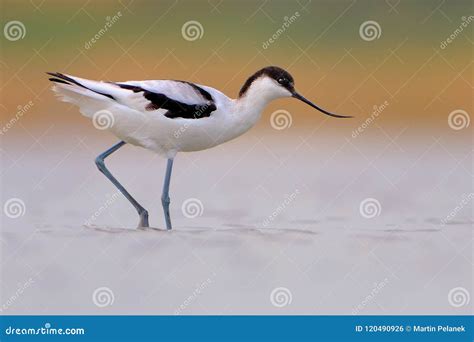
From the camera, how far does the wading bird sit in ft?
34.4

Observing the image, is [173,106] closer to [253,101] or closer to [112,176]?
[253,101]

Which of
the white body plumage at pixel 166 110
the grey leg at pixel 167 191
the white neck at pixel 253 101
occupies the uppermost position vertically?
the white neck at pixel 253 101

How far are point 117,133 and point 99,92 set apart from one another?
0.42 m

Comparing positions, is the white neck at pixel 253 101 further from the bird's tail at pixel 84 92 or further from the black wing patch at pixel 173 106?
the bird's tail at pixel 84 92

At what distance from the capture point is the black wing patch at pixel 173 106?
34.5 ft

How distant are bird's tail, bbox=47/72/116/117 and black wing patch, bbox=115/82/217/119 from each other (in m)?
0.16

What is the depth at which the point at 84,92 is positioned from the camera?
34.2ft

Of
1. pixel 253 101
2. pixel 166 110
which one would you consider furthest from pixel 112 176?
pixel 253 101

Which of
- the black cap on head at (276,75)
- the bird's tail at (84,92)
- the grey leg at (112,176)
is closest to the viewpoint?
the bird's tail at (84,92)

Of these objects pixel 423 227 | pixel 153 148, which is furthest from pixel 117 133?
pixel 423 227

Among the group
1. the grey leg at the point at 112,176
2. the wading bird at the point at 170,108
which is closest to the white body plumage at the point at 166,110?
the wading bird at the point at 170,108

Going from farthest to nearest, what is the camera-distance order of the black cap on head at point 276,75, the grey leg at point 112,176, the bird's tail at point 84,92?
the grey leg at point 112,176 → the black cap on head at point 276,75 → the bird's tail at point 84,92

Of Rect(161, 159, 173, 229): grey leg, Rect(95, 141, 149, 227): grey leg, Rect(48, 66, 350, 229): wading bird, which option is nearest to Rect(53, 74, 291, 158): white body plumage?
Rect(48, 66, 350, 229): wading bird

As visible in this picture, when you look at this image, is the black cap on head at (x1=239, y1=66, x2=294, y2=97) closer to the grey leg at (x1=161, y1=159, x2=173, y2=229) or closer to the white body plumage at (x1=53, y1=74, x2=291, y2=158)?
the white body plumage at (x1=53, y1=74, x2=291, y2=158)
